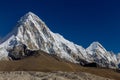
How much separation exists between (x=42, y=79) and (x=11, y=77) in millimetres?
17641

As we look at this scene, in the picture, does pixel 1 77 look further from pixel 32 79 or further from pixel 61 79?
pixel 61 79

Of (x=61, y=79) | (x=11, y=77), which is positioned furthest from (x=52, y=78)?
(x=11, y=77)

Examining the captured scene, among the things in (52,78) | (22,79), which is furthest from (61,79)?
(22,79)

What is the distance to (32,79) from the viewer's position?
644ft

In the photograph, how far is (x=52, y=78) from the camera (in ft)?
649

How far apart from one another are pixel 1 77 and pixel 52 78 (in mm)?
28389

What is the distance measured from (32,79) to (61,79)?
16243mm

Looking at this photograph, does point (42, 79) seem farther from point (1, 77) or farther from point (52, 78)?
point (1, 77)

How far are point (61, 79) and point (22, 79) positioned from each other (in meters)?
21.8

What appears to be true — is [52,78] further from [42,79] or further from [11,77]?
[11,77]

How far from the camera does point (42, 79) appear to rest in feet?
645

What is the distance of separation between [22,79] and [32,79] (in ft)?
19.0

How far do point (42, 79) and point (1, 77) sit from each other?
22.8 m

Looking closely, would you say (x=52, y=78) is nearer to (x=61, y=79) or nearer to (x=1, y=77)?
(x=61, y=79)
